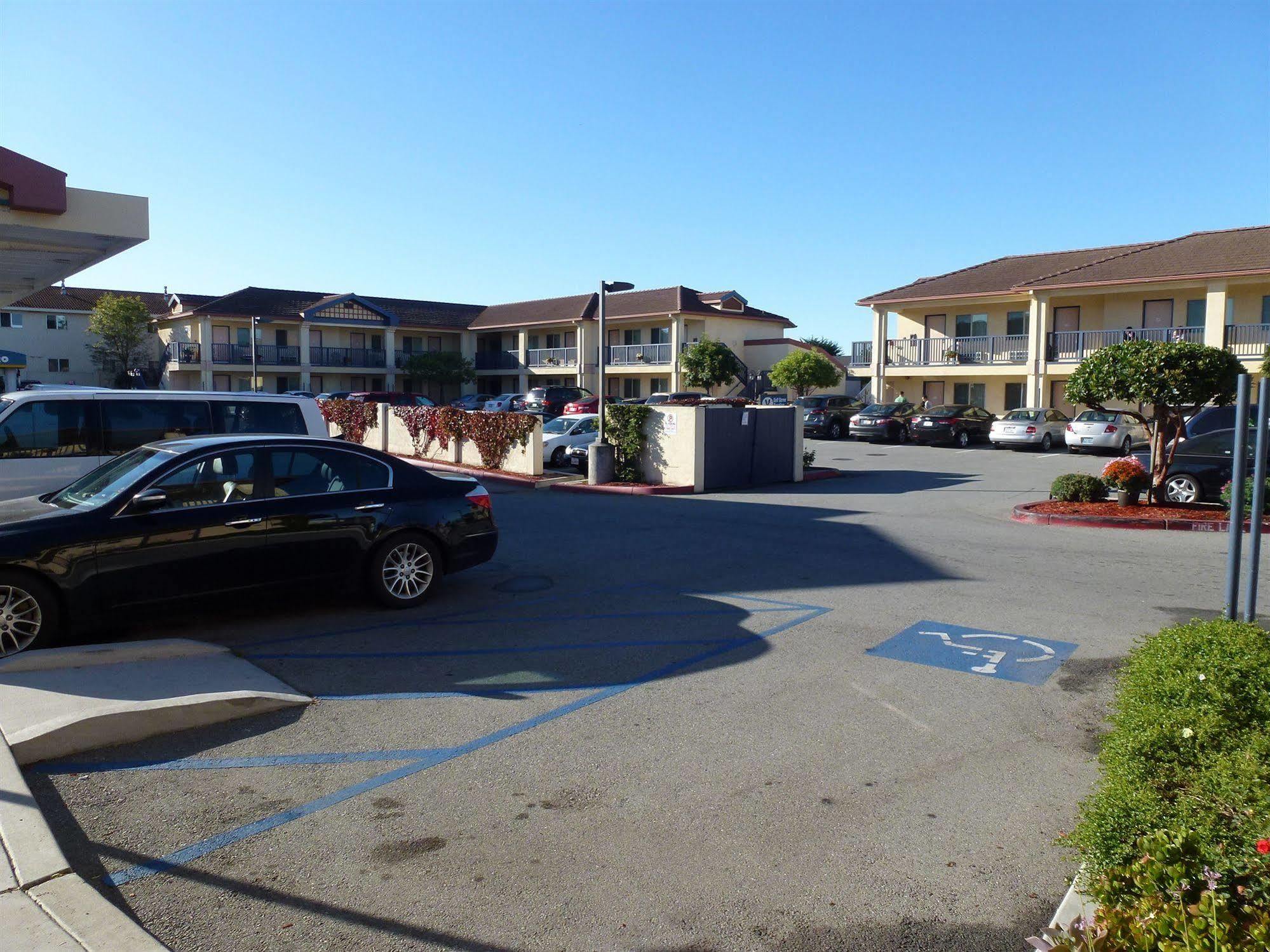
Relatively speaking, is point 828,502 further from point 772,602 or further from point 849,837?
point 849,837

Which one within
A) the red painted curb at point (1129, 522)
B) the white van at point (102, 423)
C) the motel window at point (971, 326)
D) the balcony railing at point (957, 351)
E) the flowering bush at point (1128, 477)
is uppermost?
the motel window at point (971, 326)

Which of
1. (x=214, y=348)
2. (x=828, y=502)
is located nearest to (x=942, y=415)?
(x=828, y=502)

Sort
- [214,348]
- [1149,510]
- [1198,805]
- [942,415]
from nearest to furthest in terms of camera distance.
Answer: [1198,805], [1149,510], [942,415], [214,348]

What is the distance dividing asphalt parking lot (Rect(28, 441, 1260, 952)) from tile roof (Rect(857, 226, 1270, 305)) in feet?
92.9

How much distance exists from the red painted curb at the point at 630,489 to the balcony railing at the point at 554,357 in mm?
34161

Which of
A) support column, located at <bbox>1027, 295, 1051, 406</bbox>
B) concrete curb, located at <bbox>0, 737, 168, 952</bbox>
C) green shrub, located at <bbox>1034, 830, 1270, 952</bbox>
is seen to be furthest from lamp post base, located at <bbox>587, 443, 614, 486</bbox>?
support column, located at <bbox>1027, 295, 1051, 406</bbox>

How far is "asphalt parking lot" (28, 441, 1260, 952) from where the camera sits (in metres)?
3.95

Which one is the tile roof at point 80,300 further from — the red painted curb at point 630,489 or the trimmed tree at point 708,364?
the red painted curb at point 630,489

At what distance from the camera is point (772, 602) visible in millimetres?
9484

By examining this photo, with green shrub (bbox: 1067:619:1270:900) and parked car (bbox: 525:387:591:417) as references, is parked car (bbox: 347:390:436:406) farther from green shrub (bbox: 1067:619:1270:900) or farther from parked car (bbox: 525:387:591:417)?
green shrub (bbox: 1067:619:1270:900)

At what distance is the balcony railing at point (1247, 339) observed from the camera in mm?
32812

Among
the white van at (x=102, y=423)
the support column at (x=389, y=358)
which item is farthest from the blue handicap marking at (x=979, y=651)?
the support column at (x=389, y=358)

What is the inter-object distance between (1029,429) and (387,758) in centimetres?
2996

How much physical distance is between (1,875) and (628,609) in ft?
18.5
